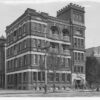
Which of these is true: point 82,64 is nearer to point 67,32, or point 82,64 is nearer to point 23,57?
point 67,32

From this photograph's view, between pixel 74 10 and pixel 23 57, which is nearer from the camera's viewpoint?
pixel 23 57

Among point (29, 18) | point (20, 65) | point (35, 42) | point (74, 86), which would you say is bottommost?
point (74, 86)

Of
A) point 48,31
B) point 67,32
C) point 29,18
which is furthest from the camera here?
point 67,32

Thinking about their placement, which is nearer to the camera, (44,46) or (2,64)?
(44,46)

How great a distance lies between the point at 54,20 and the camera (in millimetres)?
56531

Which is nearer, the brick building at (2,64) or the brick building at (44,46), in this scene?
the brick building at (44,46)

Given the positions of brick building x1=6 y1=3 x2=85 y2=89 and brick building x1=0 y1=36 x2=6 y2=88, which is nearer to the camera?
brick building x1=6 y1=3 x2=85 y2=89

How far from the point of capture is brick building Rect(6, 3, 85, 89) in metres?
51.5

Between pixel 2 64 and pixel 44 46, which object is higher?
pixel 44 46

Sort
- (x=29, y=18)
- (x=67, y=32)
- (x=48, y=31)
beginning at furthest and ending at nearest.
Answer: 1. (x=67, y=32)
2. (x=48, y=31)
3. (x=29, y=18)

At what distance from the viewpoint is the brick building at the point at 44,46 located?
2028 inches

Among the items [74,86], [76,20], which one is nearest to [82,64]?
[74,86]

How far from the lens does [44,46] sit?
176 ft

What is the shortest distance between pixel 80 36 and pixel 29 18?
49.9 feet
